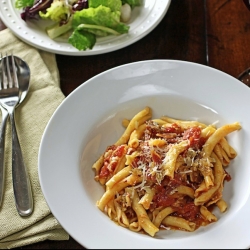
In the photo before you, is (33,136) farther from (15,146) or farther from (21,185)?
(21,185)

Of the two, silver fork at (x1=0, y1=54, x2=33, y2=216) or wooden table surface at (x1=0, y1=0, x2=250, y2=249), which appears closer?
silver fork at (x1=0, y1=54, x2=33, y2=216)

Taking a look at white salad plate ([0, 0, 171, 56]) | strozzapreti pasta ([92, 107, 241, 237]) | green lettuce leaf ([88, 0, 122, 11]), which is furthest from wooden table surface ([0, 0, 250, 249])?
strozzapreti pasta ([92, 107, 241, 237])

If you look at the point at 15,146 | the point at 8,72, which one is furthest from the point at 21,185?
the point at 8,72

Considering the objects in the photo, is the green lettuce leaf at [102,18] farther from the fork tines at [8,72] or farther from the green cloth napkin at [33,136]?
the fork tines at [8,72]

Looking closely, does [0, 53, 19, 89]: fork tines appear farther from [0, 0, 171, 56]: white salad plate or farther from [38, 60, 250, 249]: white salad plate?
[38, 60, 250, 249]: white salad plate

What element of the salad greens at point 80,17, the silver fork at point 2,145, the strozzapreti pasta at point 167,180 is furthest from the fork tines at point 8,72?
the strozzapreti pasta at point 167,180
